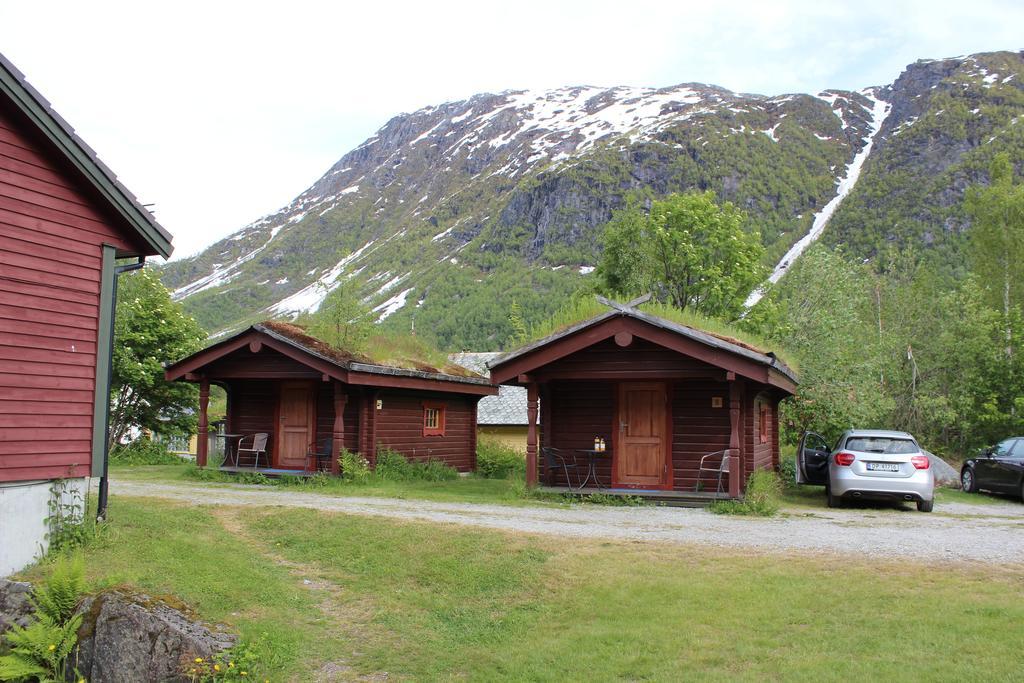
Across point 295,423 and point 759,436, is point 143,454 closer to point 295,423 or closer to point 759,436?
point 295,423

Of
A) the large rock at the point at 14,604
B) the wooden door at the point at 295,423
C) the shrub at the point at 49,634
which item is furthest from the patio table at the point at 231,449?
the shrub at the point at 49,634

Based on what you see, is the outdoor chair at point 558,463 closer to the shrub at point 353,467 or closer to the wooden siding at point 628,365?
the wooden siding at point 628,365

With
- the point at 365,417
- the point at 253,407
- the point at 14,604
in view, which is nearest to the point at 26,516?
the point at 14,604

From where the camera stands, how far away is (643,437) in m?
16.7

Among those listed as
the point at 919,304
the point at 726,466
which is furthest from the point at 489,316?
the point at 726,466

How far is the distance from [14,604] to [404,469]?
12.1 meters

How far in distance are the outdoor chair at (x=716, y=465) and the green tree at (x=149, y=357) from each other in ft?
59.0

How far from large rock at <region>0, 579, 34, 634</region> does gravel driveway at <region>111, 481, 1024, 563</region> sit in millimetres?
4894

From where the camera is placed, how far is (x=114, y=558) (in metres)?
9.34

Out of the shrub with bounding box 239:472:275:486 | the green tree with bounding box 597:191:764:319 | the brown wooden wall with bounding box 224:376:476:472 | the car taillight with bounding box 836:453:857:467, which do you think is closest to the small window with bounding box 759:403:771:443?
the car taillight with bounding box 836:453:857:467

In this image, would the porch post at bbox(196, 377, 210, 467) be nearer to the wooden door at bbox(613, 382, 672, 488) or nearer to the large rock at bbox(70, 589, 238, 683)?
the wooden door at bbox(613, 382, 672, 488)

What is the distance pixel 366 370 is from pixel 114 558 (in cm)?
939

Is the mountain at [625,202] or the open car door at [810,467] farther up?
the mountain at [625,202]

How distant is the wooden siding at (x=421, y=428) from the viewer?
67.0ft
